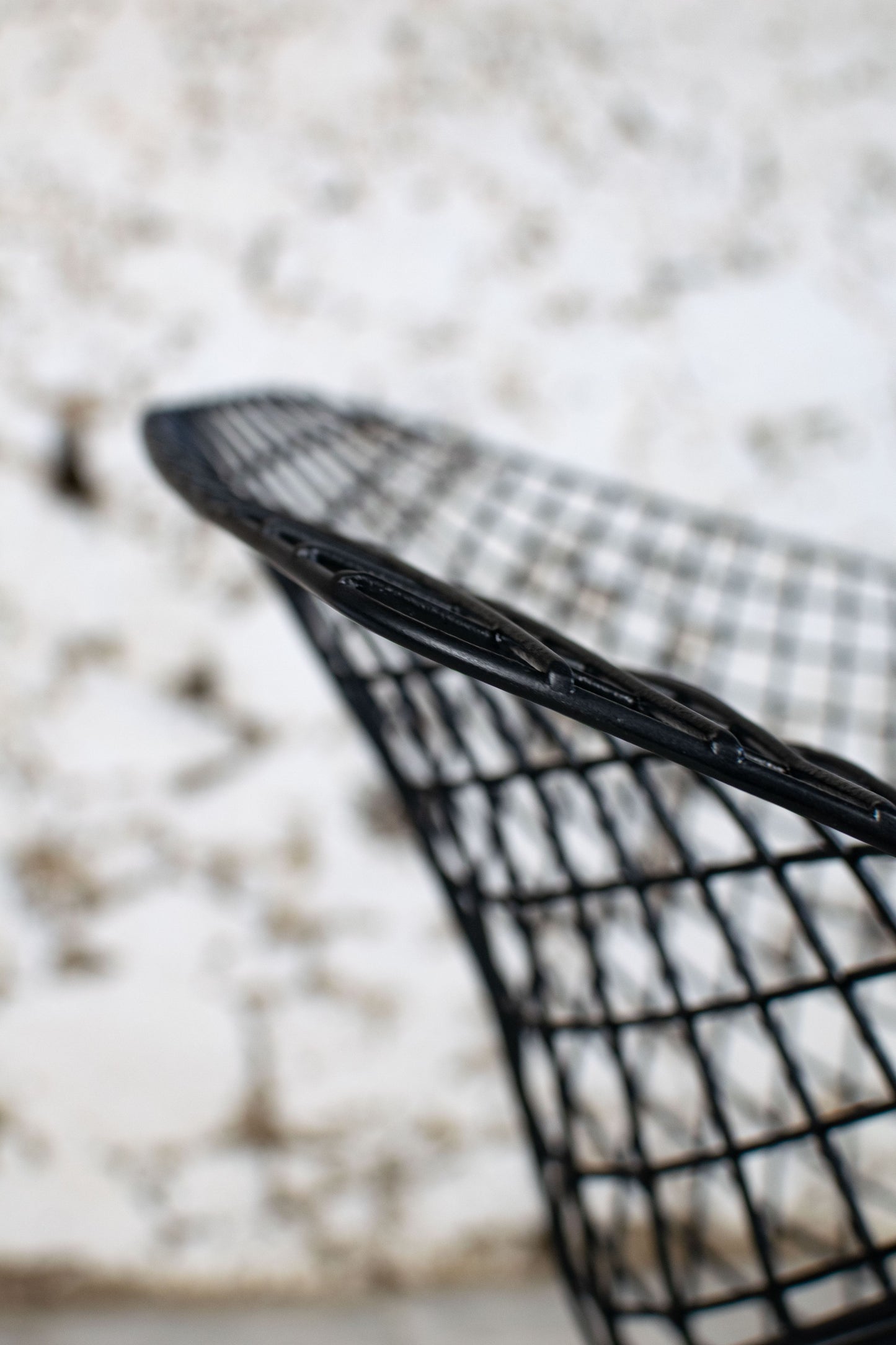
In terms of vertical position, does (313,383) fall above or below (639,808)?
above

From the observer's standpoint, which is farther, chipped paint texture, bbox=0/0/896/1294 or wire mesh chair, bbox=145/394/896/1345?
chipped paint texture, bbox=0/0/896/1294

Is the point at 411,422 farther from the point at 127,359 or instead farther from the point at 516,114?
the point at 516,114

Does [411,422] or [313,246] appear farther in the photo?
[313,246]

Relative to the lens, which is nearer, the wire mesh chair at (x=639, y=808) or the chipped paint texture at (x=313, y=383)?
the wire mesh chair at (x=639, y=808)

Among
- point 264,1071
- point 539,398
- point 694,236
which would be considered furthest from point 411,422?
point 264,1071

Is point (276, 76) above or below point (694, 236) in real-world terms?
above
